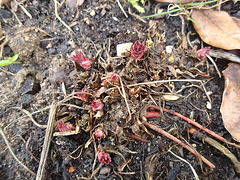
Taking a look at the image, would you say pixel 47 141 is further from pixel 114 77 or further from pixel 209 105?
pixel 209 105

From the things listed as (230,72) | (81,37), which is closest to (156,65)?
(230,72)

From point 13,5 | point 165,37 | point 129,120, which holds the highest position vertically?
point 13,5

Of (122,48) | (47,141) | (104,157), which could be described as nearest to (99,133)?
(104,157)

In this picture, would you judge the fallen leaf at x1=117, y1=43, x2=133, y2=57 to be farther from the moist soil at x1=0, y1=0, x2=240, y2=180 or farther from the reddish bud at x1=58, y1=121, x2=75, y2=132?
the reddish bud at x1=58, y1=121, x2=75, y2=132

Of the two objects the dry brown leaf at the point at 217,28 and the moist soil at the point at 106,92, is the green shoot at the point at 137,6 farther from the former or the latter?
the dry brown leaf at the point at 217,28

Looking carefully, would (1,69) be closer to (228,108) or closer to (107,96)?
(107,96)

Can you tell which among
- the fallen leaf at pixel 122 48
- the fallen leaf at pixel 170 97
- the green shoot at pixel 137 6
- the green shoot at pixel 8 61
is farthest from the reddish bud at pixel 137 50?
the green shoot at pixel 8 61
